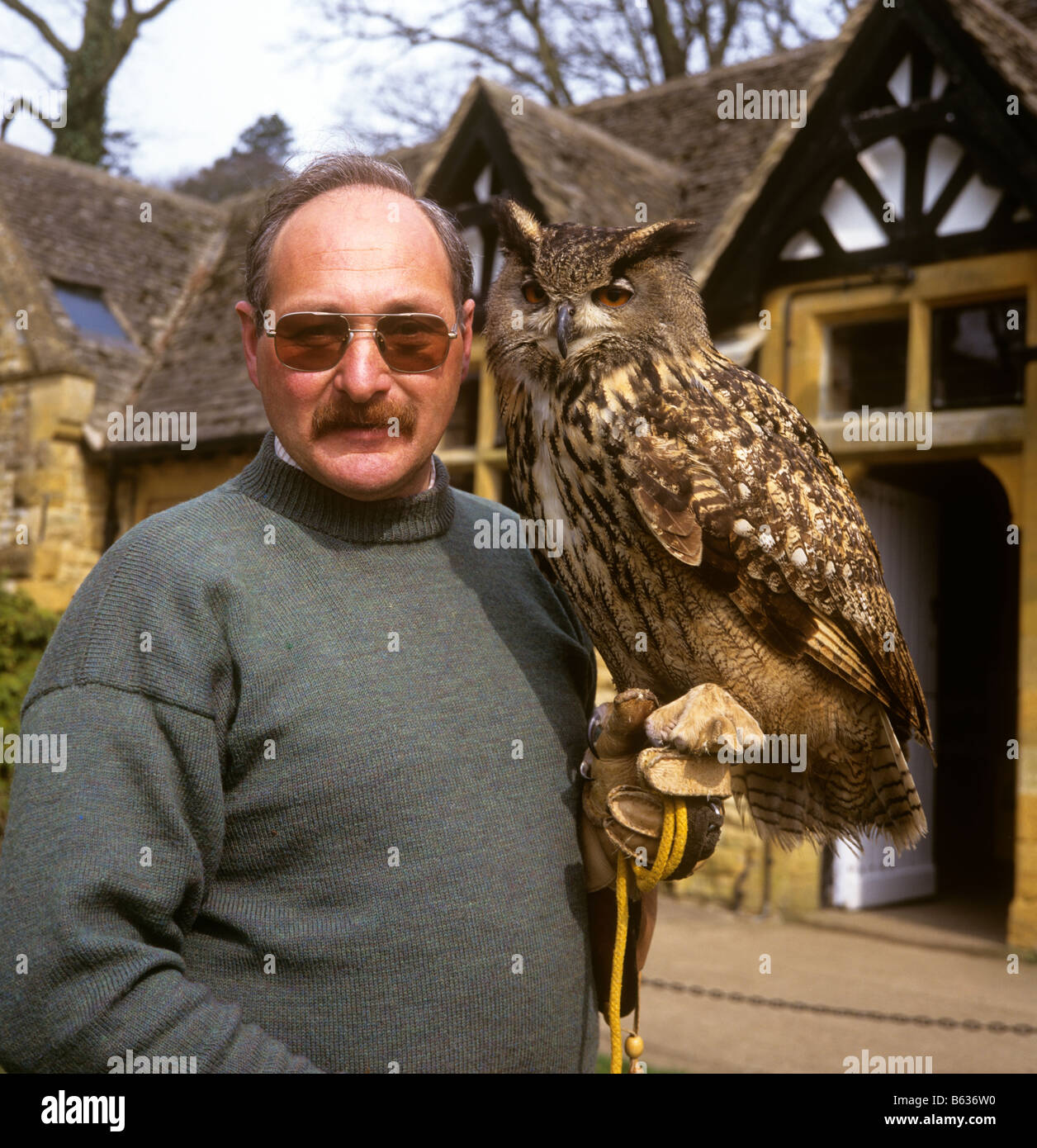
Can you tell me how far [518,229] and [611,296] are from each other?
288 mm

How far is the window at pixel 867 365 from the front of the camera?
8.16 meters

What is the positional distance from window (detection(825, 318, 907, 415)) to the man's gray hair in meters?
6.74

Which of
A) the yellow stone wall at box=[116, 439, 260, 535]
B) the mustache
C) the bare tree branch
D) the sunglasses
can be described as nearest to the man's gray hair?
the sunglasses

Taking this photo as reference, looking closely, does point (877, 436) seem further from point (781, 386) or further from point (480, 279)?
point (480, 279)

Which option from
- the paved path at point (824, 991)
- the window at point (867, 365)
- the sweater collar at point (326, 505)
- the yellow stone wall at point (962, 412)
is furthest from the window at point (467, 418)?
the sweater collar at point (326, 505)

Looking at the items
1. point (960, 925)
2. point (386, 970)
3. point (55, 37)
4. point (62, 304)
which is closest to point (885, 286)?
point (960, 925)

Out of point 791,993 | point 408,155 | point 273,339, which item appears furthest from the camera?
point 408,155

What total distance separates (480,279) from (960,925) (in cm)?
633

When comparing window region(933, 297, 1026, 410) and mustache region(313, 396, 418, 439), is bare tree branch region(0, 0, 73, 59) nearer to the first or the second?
window region(933, 297, 1026, 410)

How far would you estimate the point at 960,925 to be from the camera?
829cm

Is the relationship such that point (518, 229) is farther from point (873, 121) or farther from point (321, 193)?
point (873, 121)

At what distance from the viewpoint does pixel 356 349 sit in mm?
1784

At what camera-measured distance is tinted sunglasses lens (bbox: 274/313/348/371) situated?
1.78m

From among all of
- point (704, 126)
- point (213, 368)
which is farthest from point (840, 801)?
point (213, 368)
